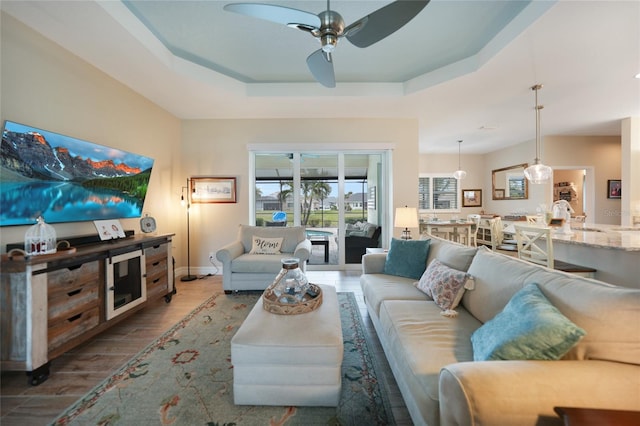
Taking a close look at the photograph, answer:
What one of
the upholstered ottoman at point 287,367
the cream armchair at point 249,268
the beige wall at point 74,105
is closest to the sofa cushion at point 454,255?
the upholstered ottoman at point 287,367

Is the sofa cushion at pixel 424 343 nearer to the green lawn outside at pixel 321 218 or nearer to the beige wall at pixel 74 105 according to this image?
the green lawn outside at pixel 321 218

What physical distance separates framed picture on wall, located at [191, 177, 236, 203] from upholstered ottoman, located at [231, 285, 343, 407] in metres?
3.42

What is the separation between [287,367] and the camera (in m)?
1.45

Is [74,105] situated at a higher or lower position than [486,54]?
lower

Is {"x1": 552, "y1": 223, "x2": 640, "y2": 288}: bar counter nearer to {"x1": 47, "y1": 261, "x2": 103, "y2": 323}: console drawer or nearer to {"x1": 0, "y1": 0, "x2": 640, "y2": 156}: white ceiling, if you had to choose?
{"x1": 0, "y1": 0, "x2": 640, "y2": 156}: white ceiling

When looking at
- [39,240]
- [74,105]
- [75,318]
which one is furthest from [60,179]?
[75,318]

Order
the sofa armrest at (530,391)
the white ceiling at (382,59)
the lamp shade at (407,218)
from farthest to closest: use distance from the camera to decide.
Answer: the lamp shade at (407,218)
the white ceiling at (382,59)
the sofa armrest at (530,391)

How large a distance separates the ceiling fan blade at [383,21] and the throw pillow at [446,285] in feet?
5.98

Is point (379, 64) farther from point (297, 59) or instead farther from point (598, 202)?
point (598, 202)

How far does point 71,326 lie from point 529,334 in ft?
9.86

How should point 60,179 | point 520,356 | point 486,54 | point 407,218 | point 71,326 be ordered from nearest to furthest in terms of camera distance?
point 520,356, point 71,326, point 60,179, point 486,54, point 407,218

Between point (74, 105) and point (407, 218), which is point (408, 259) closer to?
point (407, 218)

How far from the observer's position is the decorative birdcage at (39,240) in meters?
1.89

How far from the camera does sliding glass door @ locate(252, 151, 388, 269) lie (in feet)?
15.4
